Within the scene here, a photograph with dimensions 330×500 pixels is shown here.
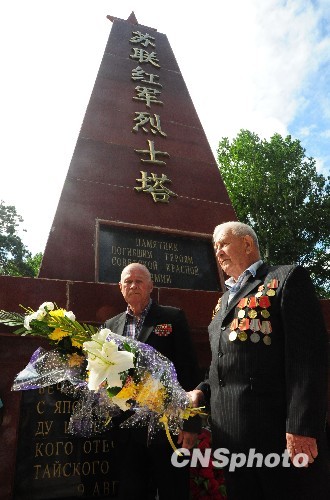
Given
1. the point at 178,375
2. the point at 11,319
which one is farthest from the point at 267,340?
the point at 11,319

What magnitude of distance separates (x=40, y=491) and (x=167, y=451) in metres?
0.97

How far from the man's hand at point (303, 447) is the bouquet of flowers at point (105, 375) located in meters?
0.39

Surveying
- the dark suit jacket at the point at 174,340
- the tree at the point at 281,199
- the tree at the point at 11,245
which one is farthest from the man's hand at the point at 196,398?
the tree at the point at 11,245

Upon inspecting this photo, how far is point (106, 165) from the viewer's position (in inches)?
161

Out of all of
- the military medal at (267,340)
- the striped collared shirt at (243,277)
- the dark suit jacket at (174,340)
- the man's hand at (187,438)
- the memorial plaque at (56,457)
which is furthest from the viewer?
the memorial plaque at (56,457)

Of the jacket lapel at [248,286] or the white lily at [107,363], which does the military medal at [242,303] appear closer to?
the jacket lapel at [248,286]

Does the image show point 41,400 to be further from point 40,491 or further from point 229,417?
point 229,417

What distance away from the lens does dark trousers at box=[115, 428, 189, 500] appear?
1764 mm

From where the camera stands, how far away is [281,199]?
15.2 m

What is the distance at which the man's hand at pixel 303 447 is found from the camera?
4.23ft

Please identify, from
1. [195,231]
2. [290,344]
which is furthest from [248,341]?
[195,231]

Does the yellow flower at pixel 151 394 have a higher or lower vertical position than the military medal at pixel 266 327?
lower

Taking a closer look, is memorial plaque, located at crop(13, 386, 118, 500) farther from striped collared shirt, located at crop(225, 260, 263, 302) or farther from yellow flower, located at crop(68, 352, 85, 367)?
striped collared shirt, located at crop(225, 260, 263, 302)

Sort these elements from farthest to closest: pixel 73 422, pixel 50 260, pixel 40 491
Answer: pixel 50 260, pixel 40 491, pixel 73 422
